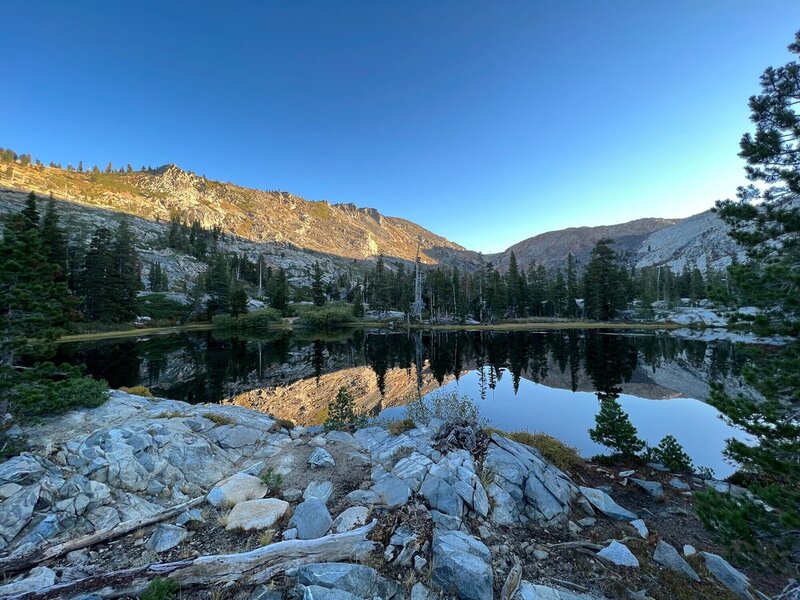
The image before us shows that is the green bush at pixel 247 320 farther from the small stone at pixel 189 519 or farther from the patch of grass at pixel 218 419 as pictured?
the small stone at pixel 189 519

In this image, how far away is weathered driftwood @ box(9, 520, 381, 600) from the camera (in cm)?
515

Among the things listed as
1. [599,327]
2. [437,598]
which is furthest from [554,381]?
[599,327]

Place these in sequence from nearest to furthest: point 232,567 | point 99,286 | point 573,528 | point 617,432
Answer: point 232,567, point 573,528, point 617,432, point 99,286

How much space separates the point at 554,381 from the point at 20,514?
3209 centimetres

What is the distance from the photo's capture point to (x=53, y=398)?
407 inches

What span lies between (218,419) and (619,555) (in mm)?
12986

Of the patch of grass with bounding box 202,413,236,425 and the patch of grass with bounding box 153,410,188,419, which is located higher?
the patch of grass with bounding box 153,410,188,419

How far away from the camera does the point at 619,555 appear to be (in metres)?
6.79

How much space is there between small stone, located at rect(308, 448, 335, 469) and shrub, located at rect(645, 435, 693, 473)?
12820 mm

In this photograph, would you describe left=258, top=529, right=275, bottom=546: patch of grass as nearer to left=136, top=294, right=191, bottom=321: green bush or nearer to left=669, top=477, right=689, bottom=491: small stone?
left=669, top=477, right=689, bottom=491: small stone

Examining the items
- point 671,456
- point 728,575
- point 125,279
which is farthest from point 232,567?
point 125,279

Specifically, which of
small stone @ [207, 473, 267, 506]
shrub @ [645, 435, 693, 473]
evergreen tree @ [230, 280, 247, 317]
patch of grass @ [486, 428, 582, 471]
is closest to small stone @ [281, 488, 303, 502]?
small stone @ [207, 473, 267, 506]

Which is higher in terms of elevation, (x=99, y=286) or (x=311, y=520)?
(x=99, y=286)

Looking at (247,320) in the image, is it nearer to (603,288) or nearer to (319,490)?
(319,490)
